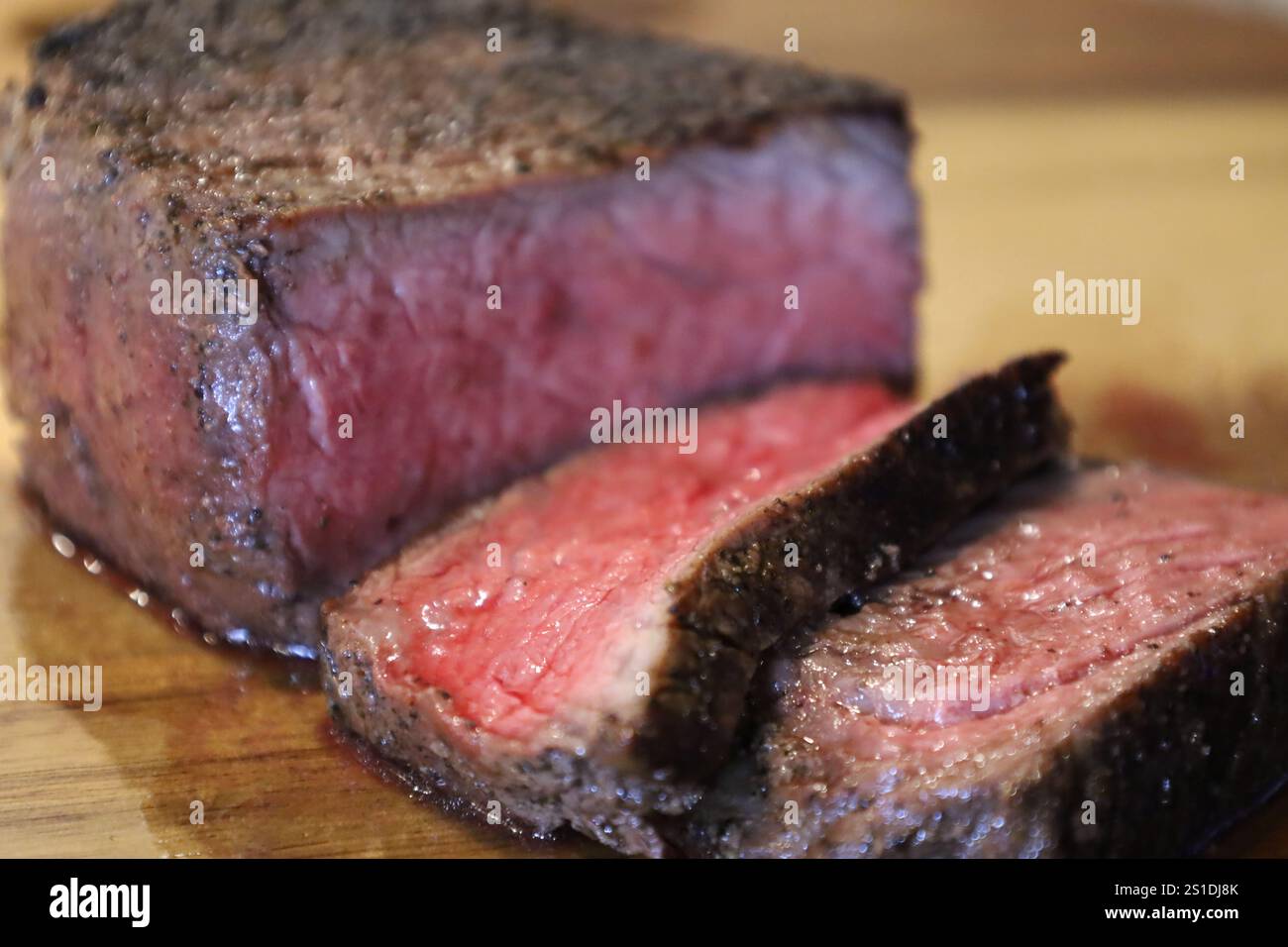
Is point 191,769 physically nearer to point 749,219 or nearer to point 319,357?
point 319,357

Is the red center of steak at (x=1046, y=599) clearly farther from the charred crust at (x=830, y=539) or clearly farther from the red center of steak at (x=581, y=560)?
the red center of steak at (x=581, y=560)

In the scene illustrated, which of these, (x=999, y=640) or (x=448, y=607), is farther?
(x=448, y=607)

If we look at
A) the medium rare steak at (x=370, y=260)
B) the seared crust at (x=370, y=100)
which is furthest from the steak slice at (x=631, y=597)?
the seared crust at (x=370, y=100)

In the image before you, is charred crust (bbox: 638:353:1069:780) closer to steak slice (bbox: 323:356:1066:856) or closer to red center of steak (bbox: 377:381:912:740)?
steak slice (bbox: 323:356:1066:856)

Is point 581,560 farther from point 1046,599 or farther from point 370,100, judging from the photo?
point 370,100

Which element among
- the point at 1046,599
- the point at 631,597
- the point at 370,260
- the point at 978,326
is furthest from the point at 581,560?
the point at 978,326

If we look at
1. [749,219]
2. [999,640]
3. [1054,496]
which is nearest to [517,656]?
[999,640]
